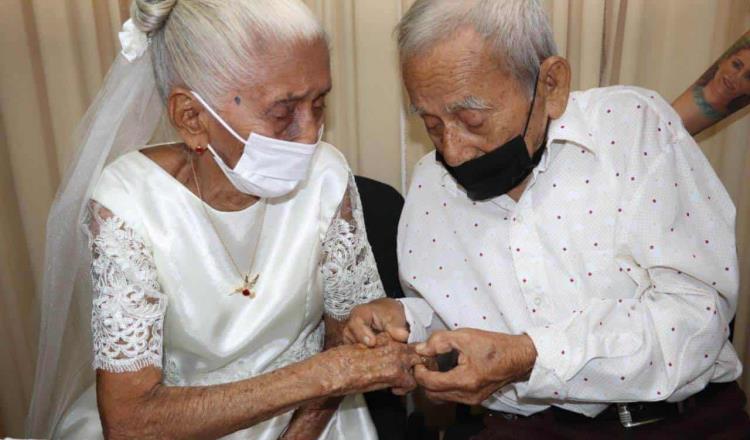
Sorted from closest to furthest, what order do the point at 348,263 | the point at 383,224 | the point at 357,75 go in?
the point at 348,263, the point at 383,224, the point at 357,75

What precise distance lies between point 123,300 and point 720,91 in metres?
1.94

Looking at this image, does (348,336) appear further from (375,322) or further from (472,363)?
(472,363)

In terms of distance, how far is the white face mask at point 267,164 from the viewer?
67.7 inches

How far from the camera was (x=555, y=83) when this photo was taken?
1.80 m

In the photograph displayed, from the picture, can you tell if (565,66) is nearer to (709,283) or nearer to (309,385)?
(709,283)

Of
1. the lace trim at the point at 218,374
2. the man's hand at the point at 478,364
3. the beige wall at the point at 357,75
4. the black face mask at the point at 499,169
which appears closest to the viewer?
the man's hand at the point at 478,364

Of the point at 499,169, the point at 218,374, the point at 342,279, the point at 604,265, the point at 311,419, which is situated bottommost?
the point at 311,419

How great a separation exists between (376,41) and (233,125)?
3.35 ft

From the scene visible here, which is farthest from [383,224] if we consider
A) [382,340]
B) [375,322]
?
[382,340]

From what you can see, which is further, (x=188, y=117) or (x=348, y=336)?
(x=348, y=336)

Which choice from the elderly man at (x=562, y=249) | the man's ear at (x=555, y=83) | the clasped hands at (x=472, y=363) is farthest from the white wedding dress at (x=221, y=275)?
the man's ear at (x=555, y=83)

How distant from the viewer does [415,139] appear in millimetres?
2697

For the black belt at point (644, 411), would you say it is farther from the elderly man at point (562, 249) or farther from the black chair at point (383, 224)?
the black chair at point (383, 224)

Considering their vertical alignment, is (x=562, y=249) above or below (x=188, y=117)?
below
